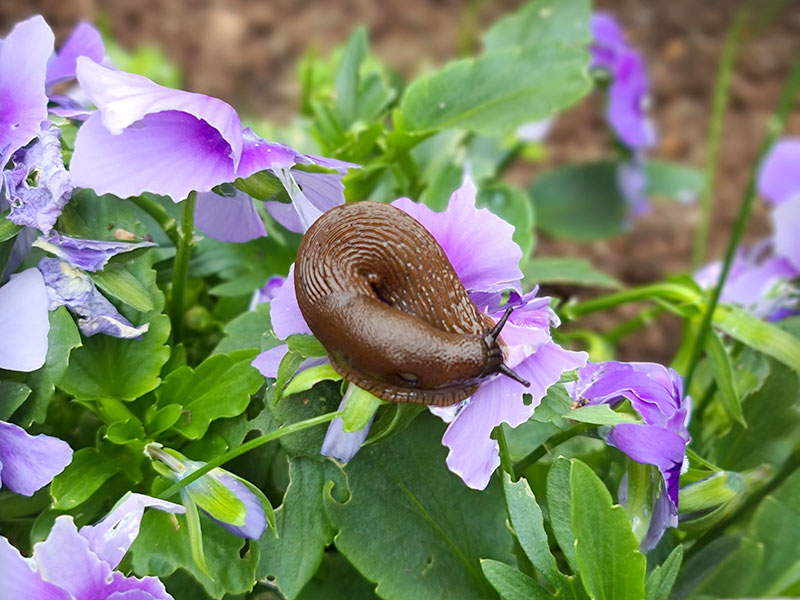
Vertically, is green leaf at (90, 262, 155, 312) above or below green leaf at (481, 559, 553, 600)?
above

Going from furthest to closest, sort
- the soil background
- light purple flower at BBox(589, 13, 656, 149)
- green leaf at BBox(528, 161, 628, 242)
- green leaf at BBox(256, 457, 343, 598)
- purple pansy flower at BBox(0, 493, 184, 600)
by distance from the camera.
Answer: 1. the soil background
2. green leaf at BBox(528, 161, 628, 242)
3. light purple flower at BBox(589, 13, 656, 149)
4. green leaf at BBox(256, 457, 343, 598)
5. purple pansy flower at BBox(0, 493, 184, 600)

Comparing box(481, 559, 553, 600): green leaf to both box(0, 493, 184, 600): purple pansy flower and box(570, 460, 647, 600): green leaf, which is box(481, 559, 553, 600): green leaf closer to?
box(570, 460, 647, 600): green leaf

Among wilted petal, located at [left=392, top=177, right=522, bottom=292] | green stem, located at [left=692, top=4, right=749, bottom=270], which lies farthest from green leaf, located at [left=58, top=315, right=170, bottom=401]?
green stem, located at [left=692, top=4, right=749, bottom=270]

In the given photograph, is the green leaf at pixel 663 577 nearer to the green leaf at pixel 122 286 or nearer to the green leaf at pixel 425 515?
the green leaf at pixel 425 515

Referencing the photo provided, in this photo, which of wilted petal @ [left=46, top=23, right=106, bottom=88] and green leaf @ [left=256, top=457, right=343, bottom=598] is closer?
green leaf @ [left=256, top=457, right=343, bottom=598]

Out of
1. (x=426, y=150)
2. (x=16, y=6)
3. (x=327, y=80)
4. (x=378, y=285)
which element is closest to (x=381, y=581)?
(x=378, y=285)

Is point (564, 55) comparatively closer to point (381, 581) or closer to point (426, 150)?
point (426, 150)

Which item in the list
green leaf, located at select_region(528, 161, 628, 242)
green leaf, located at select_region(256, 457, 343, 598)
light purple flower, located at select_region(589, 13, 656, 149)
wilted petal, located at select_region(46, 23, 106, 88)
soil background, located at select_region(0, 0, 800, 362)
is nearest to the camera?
green leaf, located at select_region(256, 457, 343, 598)

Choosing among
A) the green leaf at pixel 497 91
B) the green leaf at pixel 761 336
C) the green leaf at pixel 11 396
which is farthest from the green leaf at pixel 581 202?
the green leaf at pixel 11 396
